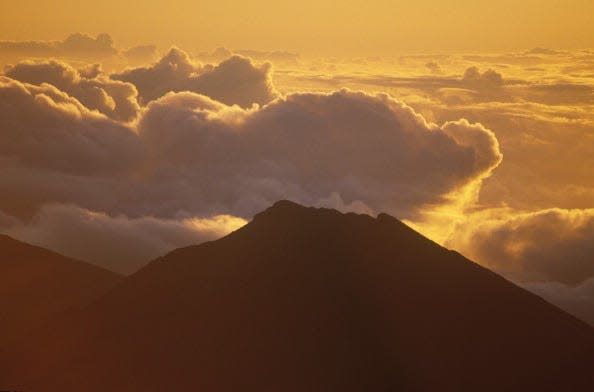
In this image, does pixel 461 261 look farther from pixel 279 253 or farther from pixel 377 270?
pixel 279 253

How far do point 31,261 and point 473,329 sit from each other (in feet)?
173

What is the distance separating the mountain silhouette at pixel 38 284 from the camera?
246ft

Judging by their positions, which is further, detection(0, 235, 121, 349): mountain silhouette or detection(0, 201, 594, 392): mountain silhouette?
detection(0, 235, 121, 349): mountain silhouette

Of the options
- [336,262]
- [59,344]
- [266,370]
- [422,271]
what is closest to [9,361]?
[59,344]

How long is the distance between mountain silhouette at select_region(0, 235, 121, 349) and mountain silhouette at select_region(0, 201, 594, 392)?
1098cm

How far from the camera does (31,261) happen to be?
290ft

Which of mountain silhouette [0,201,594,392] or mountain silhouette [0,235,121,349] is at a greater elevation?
mountain silhouette [0,201,594,392]

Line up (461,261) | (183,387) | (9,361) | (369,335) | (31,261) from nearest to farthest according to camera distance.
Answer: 1. (183,387)
2. (369,335)
3. (9,361)
4. (461,261)
5. (31,261)

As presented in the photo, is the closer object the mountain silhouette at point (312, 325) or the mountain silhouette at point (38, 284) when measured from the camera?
the mountain silhouette at point (312, 325)

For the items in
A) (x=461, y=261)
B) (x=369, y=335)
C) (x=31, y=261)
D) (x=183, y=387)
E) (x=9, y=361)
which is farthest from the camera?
(x=31, y=261)

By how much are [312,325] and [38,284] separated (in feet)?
124

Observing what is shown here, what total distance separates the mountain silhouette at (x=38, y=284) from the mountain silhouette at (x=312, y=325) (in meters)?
11.0

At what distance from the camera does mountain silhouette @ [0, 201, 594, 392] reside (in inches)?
2124

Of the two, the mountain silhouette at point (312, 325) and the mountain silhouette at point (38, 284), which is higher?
the mountain silhouette at point (312, 325)
